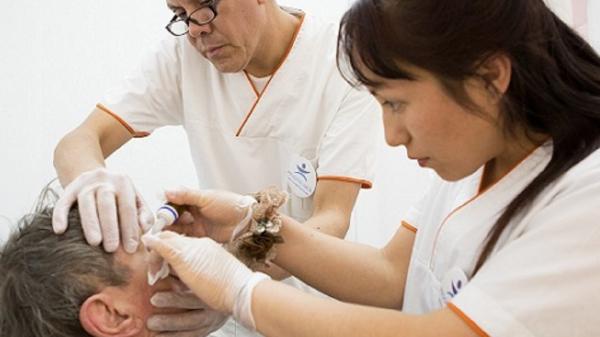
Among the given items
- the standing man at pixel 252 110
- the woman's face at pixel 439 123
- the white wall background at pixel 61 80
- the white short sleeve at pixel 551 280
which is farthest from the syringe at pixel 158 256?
the white wall background at pixel 61 80

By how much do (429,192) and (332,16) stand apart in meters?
1.72

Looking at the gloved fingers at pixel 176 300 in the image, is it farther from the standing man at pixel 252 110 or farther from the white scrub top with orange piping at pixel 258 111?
the white scrub top with orange piping at pixel 258 111

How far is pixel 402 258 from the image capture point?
137cm

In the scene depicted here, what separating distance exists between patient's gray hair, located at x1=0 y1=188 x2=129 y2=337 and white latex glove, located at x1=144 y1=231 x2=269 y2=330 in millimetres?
138

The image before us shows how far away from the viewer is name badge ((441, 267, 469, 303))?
3.46 ft

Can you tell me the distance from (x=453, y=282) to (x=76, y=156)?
1.04 meters

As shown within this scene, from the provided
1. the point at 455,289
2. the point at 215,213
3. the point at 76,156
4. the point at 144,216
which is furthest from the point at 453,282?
the point at 76,156

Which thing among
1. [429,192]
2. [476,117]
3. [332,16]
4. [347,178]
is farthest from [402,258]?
[332,16]

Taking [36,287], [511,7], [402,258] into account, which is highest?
[511,7]

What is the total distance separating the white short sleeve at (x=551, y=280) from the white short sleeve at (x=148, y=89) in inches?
46.4

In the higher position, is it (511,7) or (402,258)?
(511,7)

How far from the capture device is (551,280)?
0.80 m

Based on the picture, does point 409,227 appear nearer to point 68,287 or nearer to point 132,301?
point 132,301

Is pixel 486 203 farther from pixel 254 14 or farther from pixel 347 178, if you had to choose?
pixel 254 14
